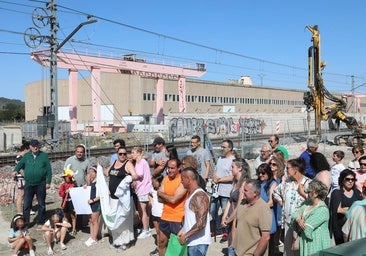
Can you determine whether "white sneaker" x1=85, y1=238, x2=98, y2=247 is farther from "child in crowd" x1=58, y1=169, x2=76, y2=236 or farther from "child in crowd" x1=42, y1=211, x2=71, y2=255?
"child in crowd" x1=58, y1=169, x2=76, y2=236

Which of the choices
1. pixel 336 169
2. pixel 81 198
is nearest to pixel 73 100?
pixel 81 198

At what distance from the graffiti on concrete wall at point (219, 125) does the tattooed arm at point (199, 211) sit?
30.6 meters

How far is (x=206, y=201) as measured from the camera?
15.7 ft

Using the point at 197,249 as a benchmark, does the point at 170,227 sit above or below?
above

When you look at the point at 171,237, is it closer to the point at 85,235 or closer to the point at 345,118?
the point at 85,235

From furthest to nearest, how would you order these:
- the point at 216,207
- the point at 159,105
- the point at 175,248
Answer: the point at 159,105, the point at 216,207, the point at 175,248

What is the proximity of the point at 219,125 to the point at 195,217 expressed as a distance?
119 feet

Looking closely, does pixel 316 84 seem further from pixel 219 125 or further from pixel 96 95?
pixel 96 95

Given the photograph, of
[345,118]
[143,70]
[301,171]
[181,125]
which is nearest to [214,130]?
[181,125]

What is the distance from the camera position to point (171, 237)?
17.4 ft

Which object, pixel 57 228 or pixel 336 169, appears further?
pixel 336 169

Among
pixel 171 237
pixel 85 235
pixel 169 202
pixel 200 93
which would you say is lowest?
pixel 85 235

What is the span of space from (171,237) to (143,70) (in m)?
33.7

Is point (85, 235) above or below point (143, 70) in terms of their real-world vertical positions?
below
